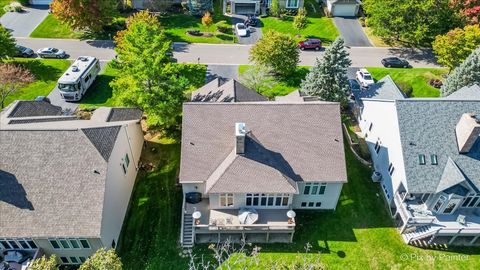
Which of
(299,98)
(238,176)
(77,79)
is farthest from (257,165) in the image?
(77,79)

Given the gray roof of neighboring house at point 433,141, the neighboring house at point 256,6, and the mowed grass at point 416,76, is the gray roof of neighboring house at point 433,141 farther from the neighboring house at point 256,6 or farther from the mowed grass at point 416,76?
the neighboring house at point 256,6

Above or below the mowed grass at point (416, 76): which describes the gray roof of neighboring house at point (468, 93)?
above

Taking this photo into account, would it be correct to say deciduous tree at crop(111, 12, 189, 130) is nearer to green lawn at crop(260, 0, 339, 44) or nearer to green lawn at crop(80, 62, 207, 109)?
green lawn at crop(80, 62, 207, 109)

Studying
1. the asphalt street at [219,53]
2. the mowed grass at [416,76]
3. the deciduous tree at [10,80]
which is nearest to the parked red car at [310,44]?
the asphalt street at [219,53]

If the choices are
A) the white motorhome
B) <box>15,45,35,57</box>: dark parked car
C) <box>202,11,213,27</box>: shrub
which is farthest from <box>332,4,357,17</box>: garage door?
<box>15,45,35,57</box>: dark parked car

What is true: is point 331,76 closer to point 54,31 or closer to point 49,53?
point 49,53
